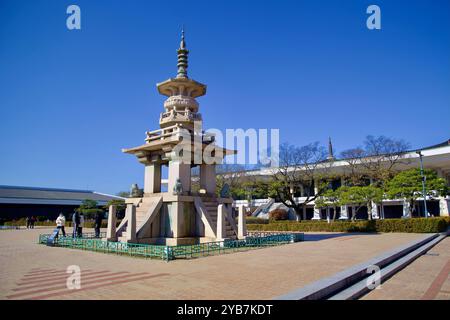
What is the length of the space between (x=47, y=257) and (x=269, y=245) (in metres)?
10.9

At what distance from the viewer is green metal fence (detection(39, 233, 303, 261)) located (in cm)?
1254

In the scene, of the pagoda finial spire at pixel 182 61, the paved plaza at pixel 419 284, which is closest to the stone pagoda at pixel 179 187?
the pagoda finial spire at pixel 182 61

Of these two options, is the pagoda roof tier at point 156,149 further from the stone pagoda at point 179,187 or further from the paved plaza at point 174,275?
the paved plaza at point 174,275

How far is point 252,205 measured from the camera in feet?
188

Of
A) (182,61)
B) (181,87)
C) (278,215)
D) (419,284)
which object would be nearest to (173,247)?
(419,284)

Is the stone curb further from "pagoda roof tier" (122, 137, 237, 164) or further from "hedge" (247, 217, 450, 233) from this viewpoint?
"hedge" (247, 217, 450, 233)

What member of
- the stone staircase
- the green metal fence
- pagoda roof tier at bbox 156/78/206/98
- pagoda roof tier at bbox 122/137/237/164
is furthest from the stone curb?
pagoda roof tier at bbox 156/78/206/98

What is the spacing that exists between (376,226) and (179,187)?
21.6 meters

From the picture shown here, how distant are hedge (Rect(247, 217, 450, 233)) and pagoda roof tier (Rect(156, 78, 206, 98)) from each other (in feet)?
63.7

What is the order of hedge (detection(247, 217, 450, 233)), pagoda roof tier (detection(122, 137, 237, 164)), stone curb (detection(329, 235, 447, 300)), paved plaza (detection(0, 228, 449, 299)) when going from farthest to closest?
1. hedge (detection(247, 217, 450, 233))
2. pagoda roof tier (detection(122, 137, 237, 164))
3. paved plaza (detection(0, 228, 449, 299))
4. stone curb (detection(329, 235, 447, 300))

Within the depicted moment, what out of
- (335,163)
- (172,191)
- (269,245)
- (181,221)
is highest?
(335,163)

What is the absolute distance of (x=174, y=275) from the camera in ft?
29.7
